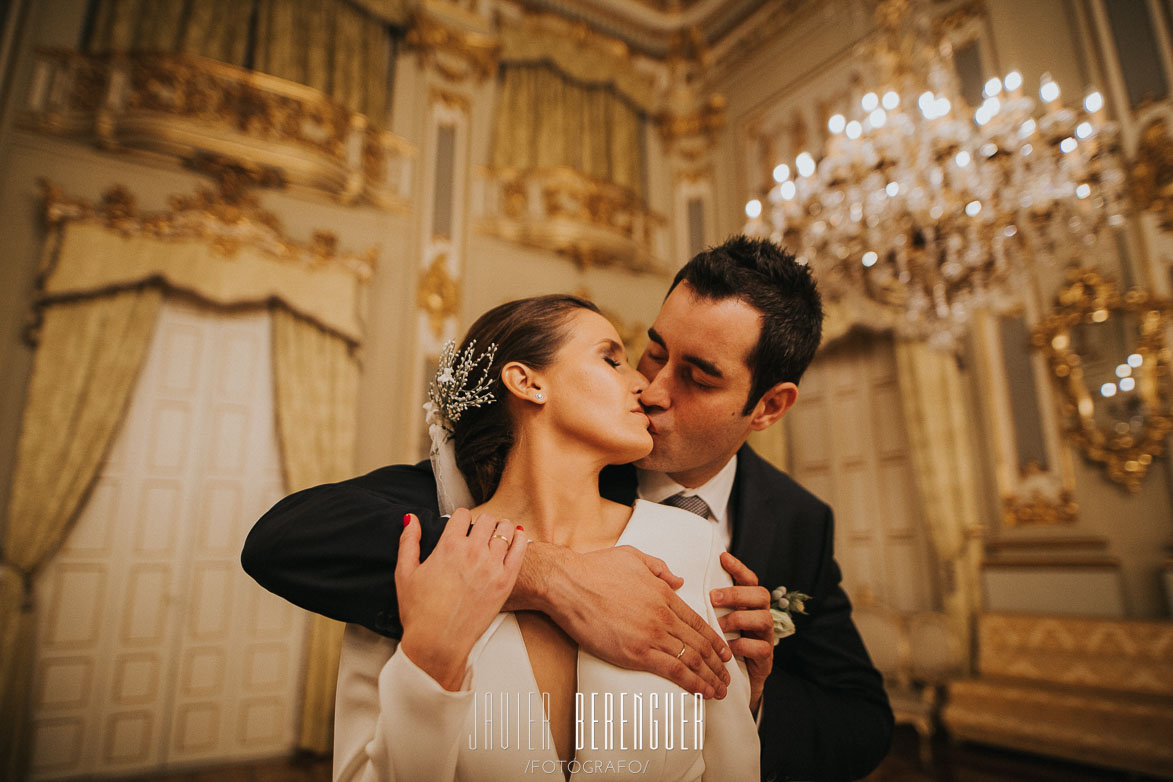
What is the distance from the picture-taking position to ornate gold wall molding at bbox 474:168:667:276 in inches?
246

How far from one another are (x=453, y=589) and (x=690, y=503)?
672 millimetres

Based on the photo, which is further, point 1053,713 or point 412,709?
point 1053,713

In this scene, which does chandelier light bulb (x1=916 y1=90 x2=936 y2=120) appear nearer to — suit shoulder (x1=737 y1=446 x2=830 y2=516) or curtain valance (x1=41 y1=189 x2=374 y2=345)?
suit shoulder (x1=737 y1=446 x2=830 y2=516)

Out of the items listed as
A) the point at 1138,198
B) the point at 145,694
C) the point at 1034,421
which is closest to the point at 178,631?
the point at 145,694

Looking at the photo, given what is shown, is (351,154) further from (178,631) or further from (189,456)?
(178,631)

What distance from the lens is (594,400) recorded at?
1.21 meters

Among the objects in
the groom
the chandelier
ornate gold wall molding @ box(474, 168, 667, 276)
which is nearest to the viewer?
the groom

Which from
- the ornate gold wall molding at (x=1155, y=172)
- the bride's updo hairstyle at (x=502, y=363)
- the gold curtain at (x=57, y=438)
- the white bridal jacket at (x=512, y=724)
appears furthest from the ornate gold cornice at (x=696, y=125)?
the white bridal jacket at (x=512, y=724)

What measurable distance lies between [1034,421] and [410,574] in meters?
4.89

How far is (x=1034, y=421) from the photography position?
4.48 metres

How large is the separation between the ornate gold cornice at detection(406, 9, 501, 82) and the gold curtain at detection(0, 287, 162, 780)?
11.0 feet

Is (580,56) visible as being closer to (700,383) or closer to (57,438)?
(57,438)

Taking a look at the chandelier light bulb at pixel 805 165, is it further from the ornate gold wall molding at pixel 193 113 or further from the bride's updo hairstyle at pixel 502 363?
the ornate gold wall molding at pixel 193 113

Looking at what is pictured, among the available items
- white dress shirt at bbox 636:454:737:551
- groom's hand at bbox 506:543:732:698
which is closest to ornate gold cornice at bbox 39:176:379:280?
white dress shirt at bbox 636:454:737:551
